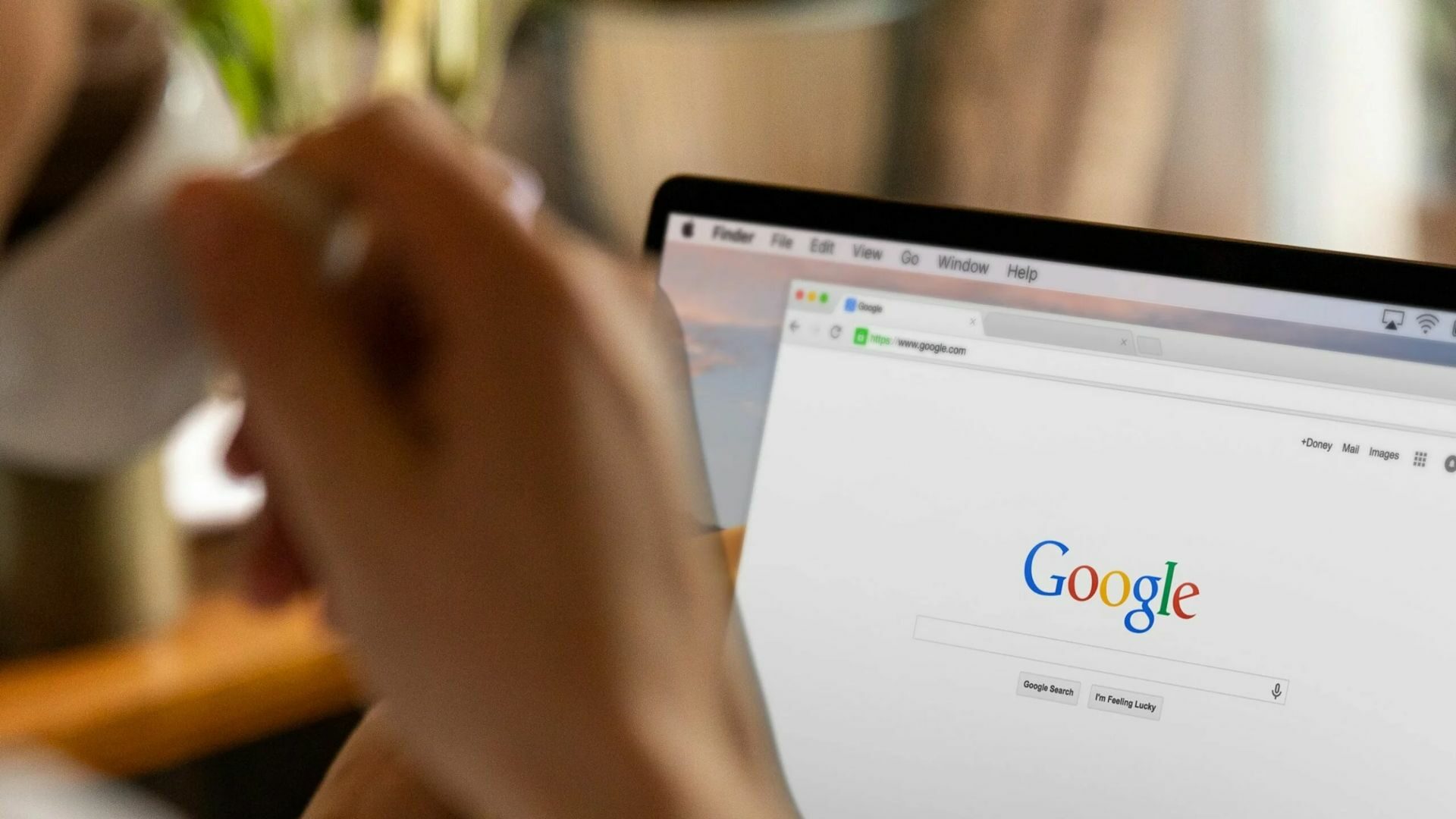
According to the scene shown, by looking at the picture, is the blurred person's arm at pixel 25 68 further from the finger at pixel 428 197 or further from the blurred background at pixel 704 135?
the blurred background at pixel 704 135

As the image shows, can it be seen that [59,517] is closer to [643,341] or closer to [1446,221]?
[643,341]

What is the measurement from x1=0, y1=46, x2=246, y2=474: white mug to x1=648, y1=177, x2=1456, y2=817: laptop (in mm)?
196

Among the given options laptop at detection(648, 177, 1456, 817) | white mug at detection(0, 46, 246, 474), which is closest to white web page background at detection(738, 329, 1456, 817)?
laptop at detection(648, 177, 1456, 817)

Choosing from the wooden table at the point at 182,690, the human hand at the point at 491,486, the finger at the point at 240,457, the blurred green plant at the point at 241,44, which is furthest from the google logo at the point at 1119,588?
the blurred green plant at the point at 241,44

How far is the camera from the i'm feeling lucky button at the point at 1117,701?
0.37 metres

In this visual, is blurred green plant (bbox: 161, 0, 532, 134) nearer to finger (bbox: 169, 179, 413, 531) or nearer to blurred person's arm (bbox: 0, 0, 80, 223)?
blurred person's arm (bbox: 0, 0, 80, 223)

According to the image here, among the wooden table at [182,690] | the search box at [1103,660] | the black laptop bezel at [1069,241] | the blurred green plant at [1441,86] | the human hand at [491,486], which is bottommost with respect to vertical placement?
the wooden table at [182,690]

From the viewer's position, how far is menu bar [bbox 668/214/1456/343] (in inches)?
14.3

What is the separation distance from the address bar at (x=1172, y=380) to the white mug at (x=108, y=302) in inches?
10.3

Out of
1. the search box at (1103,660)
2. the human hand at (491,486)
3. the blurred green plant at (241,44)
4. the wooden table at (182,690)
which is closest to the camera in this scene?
the human hand at (491,486)

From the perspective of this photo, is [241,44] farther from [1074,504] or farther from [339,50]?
[1074,504]

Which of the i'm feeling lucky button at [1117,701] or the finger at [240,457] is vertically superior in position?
the finger at [240,457]

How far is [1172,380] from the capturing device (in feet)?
1.21

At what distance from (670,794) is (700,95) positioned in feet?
2.85
